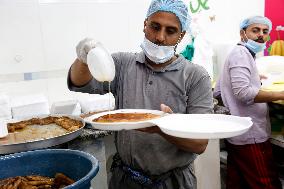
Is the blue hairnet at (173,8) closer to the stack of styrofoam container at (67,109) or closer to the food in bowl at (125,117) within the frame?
the food in bowl at (125,117)

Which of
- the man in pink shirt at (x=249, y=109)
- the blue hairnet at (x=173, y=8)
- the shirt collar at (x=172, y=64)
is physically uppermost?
the blue hairnet at (x=173, y=8)

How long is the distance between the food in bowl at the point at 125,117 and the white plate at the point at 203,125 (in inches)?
3.6

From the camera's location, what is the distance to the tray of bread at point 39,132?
173 centimetres

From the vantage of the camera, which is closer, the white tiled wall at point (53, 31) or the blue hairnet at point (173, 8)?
the blue hairnet at point (173, 8)

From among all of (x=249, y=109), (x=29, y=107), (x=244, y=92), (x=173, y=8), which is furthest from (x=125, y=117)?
(x=249, y=109)

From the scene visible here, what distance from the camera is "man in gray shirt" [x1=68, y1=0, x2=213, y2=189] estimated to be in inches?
66.7

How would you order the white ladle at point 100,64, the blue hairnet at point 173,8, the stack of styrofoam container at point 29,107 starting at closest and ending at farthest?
1. the white ladle at point 100,64
2. the blue hairnet at point 173,8
3. the stack of styrofoam container at point 29,107

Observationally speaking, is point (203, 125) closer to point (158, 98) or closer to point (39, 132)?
point (158, 98)

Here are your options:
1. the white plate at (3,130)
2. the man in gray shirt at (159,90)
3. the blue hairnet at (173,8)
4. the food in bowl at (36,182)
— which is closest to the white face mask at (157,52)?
the man in gray shirt at (159,90)

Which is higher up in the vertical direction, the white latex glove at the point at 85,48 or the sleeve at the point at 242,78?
the white latex glove at the point at 85,48

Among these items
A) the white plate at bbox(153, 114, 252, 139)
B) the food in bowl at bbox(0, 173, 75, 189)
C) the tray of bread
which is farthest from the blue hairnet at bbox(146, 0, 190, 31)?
the food in bowl at bbox(0, 173, 75, 189)

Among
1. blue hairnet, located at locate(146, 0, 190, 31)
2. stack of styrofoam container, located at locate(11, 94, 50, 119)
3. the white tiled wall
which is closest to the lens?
blue hairnet, located at locate(146, 0, 190, 31)

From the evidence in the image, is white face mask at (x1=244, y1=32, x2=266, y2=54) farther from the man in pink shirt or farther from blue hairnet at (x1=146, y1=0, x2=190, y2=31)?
blue hairnet at (x1=146, y1=0, x2=190, y2=31)

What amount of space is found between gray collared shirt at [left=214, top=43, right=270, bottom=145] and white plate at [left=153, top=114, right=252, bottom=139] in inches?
51.8
